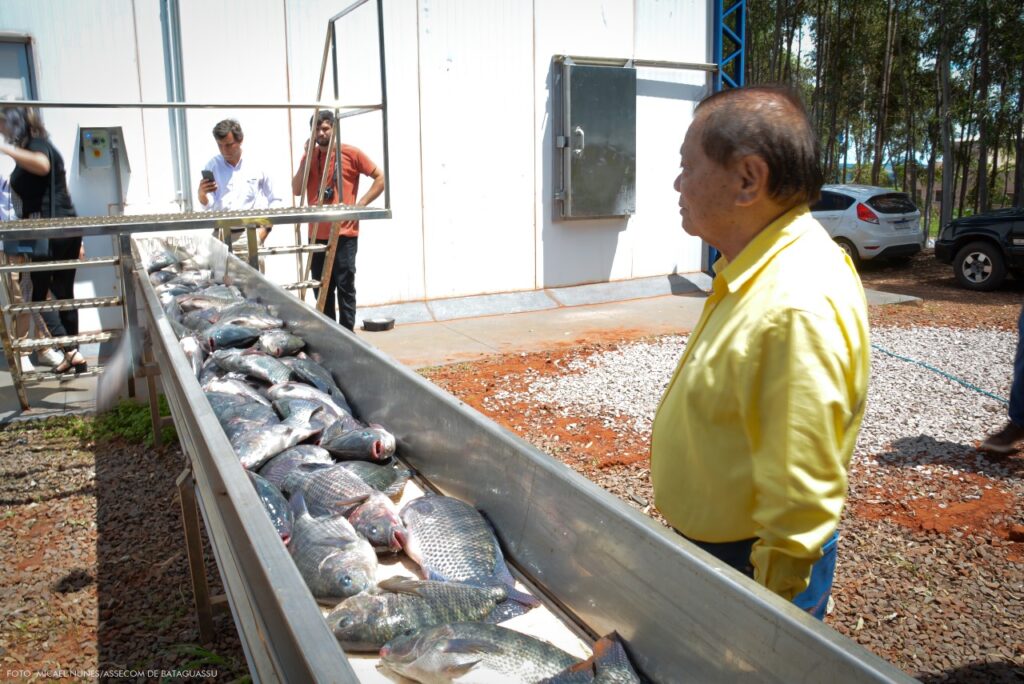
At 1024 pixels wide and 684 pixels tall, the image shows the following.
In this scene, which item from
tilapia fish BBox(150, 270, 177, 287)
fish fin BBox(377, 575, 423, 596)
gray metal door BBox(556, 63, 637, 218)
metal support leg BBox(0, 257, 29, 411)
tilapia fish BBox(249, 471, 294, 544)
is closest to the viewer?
fish fin BBox(377, 575, 423, 596)

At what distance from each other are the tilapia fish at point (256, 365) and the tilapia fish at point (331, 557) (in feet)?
4.26

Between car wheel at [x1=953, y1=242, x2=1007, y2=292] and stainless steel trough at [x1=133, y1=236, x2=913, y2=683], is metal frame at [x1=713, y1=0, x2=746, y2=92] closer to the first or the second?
car wheel at [x1=953, y1=242, x2=1007, y2=292]

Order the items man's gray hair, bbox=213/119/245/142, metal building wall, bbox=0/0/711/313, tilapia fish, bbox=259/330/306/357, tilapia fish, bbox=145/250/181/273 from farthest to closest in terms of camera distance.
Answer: metal building wall, bbox=0/0/711/313
man's gray hair, bbox=213/119/245/142
tilapia fish, bbox=145/250/181/273
tilapia fish, bbox=259/330/306/357

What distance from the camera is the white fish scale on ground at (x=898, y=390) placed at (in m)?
5.54

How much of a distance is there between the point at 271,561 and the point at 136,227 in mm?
4143

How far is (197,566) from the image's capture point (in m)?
3.17

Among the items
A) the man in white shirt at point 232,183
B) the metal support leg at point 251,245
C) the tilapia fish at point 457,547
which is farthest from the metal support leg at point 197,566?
the man in white shirt at point 232,183

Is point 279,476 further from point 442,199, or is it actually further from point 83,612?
point 442,199

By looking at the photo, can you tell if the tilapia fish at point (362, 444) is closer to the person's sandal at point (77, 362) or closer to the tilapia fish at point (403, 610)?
the tilapia fish at point (403, 610)

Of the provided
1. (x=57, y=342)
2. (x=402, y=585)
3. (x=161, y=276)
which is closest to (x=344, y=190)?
(x=161, y=276)

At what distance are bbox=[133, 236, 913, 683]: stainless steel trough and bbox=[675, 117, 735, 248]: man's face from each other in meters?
0.64

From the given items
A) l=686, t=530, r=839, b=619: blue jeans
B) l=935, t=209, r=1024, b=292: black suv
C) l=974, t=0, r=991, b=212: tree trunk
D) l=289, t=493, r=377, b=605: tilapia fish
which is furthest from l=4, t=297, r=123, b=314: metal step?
l=974, t=0, r=991, b=212: tree trunk

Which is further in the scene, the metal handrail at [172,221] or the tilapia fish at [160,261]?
the tilapia fish at [160,261]

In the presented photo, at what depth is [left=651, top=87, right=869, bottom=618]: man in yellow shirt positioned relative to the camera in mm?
1520
